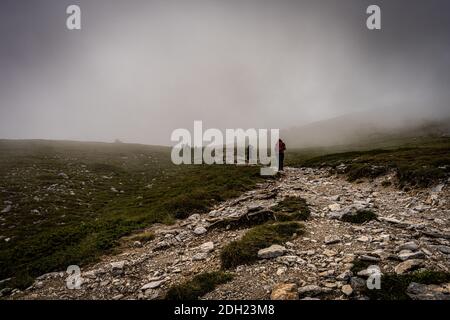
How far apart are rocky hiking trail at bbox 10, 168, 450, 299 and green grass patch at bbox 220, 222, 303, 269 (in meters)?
0.35

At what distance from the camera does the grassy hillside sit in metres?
12.7

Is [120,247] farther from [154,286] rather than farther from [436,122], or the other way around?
[436,122]

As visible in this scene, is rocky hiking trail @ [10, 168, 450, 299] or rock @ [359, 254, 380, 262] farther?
rock @ [359, 254, 380, 262]

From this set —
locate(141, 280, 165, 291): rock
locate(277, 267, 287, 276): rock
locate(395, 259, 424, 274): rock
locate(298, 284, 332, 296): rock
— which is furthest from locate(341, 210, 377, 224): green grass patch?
locate(141, 280, 165, 291): rock

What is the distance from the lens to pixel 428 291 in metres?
6.63

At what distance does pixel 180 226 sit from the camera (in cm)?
1473

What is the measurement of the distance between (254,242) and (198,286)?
114 inches

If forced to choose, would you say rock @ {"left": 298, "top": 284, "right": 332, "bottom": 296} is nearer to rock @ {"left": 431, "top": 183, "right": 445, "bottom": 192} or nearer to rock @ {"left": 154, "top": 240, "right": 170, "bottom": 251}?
rock @ {"left": 154, "top": 240, "right": 170, "bottom": 251}

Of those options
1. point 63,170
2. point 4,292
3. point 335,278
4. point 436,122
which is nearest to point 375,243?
point 335,278

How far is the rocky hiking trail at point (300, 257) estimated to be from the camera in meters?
7.68

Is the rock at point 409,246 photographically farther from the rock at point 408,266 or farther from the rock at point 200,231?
the rock at point 200,231

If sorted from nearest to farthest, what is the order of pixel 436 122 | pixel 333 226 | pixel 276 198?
1. pixel 333 226
2. pixel 276 198
3. pixel 436 122

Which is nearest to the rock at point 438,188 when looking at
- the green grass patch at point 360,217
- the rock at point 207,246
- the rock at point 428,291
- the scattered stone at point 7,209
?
the green grass patch at point 360,217
